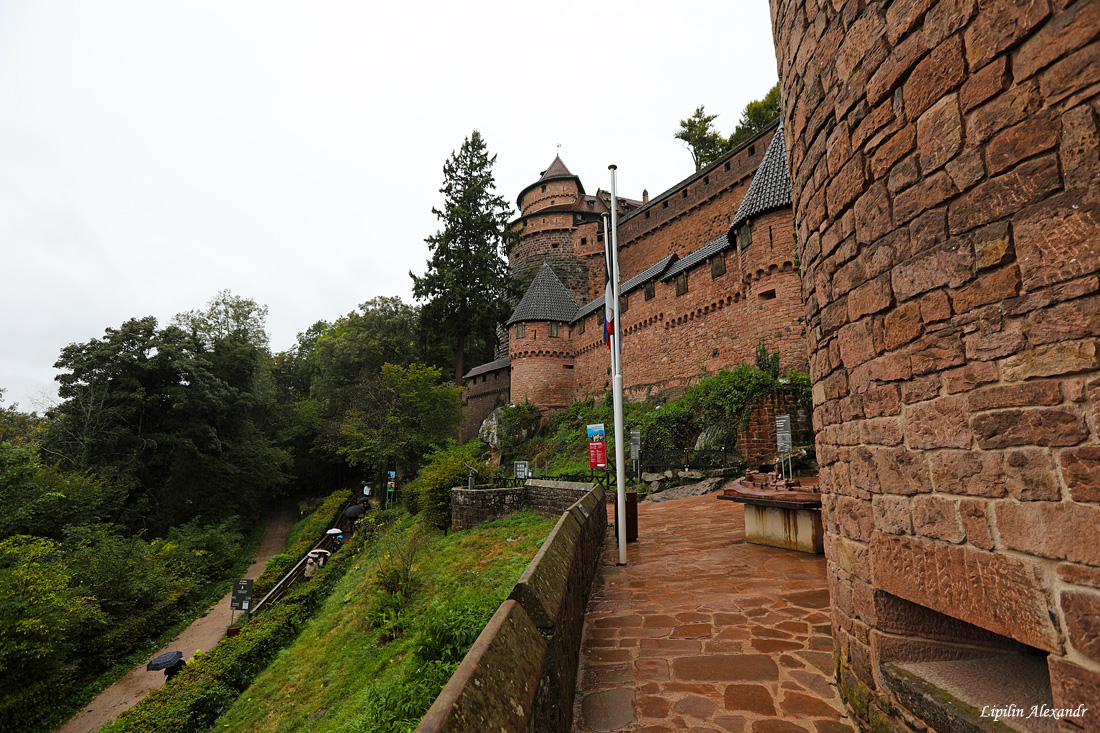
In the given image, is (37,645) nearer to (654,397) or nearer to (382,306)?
(654,397)

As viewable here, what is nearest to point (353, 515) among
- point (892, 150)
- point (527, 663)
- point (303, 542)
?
point (303, 542)

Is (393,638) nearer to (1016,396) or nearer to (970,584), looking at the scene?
(970,584)

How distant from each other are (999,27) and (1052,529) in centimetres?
163

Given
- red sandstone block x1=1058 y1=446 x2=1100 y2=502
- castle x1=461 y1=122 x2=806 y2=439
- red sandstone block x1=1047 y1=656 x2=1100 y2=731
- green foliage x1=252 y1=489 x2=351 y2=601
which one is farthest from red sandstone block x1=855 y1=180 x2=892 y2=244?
green foliage x1=252 y1=489 x2=351 y2=601

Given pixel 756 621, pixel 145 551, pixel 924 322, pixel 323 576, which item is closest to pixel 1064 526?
pixel 924 322

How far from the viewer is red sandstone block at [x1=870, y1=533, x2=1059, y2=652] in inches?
65.9

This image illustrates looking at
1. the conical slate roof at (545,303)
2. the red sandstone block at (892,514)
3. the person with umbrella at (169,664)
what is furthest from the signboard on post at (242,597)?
the conical slate roof at (545,303)

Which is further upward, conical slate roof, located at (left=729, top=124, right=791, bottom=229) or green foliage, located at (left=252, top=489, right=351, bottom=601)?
conical slate roof, located at (left=729, top=124, right=791, bottom=229)

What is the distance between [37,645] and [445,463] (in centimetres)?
1020

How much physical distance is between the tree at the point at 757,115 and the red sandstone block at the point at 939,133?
102ft

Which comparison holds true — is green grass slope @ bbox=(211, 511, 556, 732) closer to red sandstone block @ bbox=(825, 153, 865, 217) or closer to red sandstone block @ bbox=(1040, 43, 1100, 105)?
red sandstone block @ bbox=(825, 153, 865, 217)

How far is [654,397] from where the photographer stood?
929 inches

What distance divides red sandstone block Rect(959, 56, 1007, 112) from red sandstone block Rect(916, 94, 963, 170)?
45mm

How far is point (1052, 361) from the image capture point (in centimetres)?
163
